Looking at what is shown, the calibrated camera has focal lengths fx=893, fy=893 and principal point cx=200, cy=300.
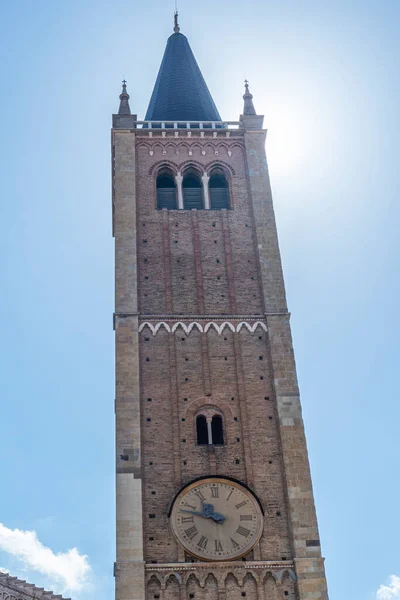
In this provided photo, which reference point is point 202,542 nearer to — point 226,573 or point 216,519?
point 216,519

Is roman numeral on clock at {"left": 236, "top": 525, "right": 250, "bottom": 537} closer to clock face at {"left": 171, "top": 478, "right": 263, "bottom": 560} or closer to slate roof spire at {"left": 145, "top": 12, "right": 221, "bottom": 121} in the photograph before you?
clock face at {"left": 171, "top": 478, "right": 263, "bottom": 560}

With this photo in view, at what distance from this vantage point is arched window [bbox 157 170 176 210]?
102 feet

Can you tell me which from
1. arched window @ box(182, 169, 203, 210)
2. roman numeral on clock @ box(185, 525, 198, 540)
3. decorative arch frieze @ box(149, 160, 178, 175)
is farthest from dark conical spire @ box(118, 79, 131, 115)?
roman numeral on clock @ box(185, 525, 198, 540)

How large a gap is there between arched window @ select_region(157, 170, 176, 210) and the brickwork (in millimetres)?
334

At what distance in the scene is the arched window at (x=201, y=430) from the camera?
25531 millimetres

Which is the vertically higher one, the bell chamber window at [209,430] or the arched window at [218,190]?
the arched window at [218,190]

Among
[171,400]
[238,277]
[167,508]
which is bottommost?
[167,508]

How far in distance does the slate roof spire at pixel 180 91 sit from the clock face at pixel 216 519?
16.3m

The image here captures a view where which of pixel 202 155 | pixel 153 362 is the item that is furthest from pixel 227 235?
pixel 153 362

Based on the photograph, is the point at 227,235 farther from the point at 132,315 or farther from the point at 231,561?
the point at 231,561

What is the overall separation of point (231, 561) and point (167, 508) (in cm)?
222

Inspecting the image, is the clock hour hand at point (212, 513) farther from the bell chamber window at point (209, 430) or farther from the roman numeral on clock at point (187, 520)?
the bell chamber window at point (209, 430)

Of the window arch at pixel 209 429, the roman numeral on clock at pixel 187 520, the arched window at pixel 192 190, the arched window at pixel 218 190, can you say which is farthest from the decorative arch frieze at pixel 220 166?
the roman numeral on clock at pixel 187 520

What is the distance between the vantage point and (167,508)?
942 inches
